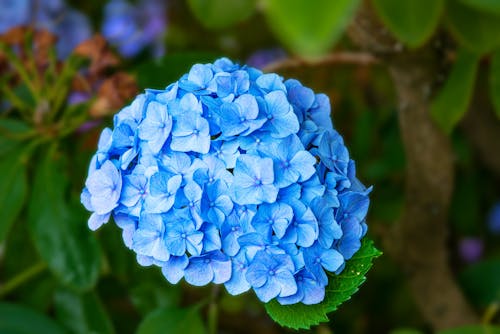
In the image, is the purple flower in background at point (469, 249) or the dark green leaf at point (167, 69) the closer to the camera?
the dark green leaf at point (167, 69)

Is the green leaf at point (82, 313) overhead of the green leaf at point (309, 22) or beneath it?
beneath

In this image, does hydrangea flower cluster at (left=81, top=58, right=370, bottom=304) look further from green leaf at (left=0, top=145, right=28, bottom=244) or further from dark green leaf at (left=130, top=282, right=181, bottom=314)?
dark green leaf at (left=130, top=282, right=181, bottom=314)

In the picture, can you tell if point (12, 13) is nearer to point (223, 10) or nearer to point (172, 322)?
point (223, 10)

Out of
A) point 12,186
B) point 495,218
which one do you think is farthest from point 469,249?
point 12,186

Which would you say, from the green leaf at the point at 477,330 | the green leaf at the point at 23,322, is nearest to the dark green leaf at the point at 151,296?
the green leaf at the point at 23,322

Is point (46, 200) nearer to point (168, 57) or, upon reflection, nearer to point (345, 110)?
point (168, 57)

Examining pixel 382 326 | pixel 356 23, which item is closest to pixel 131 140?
pixel 356 23

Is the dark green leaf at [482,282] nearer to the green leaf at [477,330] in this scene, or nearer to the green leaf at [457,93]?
the green leaf at [477,330]

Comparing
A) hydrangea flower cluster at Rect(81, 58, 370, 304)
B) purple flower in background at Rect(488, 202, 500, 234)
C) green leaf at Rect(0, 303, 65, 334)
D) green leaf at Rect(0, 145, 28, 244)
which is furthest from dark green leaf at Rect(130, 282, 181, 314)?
purple flower in background at Rect(488, 202, 500, 234)
